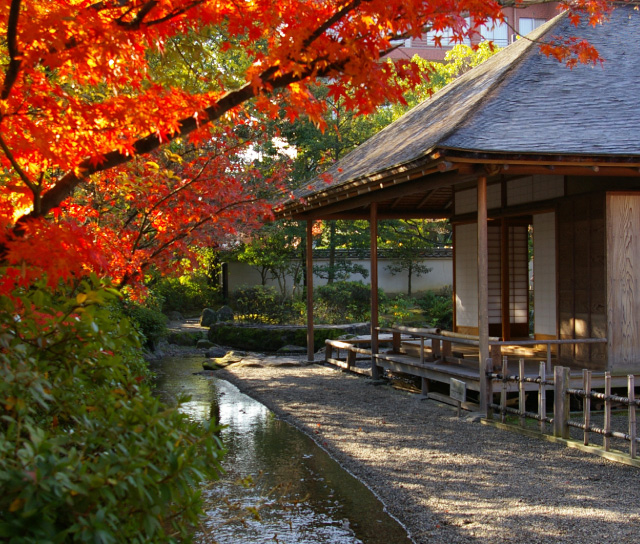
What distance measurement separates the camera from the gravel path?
4.66 m

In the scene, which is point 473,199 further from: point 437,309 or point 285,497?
point 437,309

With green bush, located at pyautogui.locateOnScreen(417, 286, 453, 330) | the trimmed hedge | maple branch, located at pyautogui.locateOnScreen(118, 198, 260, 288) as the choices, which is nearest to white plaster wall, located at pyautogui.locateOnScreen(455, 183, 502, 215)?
maple branch, located at pyautogui.locateOnScreen(118, 198, 260, 288)

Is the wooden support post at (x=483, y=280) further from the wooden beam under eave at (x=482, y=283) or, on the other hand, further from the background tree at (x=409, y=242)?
the background tree at (x=409, y=242)

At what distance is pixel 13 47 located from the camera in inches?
150

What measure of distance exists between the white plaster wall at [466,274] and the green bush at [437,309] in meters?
7.94

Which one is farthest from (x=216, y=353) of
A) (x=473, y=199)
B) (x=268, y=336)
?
(x=473, y=199)

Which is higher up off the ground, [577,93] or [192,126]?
[577,93]

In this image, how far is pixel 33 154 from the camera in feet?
15.9

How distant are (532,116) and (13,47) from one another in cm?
677

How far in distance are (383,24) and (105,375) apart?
10.0ft

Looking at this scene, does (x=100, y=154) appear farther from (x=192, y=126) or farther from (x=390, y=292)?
(x=390, y=292)

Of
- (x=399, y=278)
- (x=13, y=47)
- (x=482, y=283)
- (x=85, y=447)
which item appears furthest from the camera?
(x=399, y=278)

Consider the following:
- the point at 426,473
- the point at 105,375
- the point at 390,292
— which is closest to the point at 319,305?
the point at 390,292

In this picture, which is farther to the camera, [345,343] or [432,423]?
[345,343]
